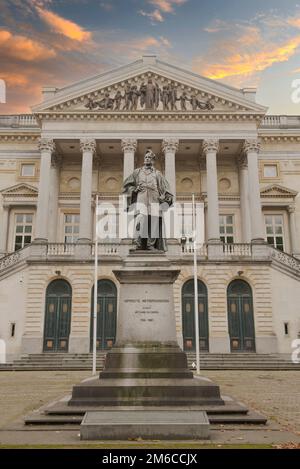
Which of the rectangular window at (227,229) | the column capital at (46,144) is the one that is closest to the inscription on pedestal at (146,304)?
the column capital at (46,144)

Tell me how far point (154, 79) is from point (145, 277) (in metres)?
27.4

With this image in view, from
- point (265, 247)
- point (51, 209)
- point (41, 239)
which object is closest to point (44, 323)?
point (41, 239)

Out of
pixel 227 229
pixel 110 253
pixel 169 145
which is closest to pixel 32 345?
pixel 110 253

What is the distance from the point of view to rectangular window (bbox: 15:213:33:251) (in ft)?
115

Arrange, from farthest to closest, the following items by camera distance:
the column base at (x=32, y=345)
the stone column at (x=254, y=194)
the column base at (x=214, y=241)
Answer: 1. the stone column at (x=254, y=194)
2. the column base at (x=214, y=241)
3. the column base at (x=32, y=345)

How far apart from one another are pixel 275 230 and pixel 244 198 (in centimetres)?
379

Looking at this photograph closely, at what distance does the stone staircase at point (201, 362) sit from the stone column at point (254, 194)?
844 centimetres

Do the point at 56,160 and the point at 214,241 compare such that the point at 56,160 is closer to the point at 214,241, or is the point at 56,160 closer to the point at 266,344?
the point at 214,241

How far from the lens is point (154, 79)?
3428cm

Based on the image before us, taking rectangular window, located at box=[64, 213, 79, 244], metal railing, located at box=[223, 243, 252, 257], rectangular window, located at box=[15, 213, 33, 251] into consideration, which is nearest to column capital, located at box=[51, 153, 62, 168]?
rectangular window, located at box=[64, 213, 79, 244]

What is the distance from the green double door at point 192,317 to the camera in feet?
94.6

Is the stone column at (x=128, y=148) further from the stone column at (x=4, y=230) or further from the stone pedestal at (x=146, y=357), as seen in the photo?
the stone pedestal at (x=146, y=357)
